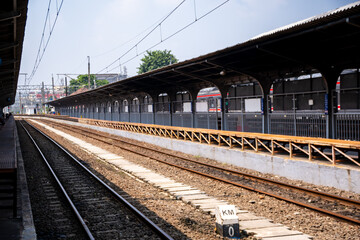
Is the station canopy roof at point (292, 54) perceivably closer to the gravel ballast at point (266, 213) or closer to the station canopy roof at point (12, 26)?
the gravel ballast at point (266, 213)

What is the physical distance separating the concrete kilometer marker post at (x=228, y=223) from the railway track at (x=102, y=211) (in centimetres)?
110

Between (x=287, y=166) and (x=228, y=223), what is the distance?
248 inches

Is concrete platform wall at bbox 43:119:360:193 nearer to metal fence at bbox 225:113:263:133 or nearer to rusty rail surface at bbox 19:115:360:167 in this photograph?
rusty rail surface at bbox 19:115:360:167

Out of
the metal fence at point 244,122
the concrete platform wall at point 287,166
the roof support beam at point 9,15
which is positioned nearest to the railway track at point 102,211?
the roof support beam at point 9,15

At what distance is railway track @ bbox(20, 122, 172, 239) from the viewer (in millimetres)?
7477

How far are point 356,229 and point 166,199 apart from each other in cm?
507

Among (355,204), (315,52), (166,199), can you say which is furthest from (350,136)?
(166,199)

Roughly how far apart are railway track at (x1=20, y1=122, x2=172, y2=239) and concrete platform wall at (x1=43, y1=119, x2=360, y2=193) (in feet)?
19.9

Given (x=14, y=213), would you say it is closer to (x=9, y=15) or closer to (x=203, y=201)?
(x=203, y=201)

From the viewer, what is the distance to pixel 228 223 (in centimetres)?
708

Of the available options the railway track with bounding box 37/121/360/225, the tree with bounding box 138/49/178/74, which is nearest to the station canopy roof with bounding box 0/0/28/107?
the railway track with bounding box 37/121/360/225

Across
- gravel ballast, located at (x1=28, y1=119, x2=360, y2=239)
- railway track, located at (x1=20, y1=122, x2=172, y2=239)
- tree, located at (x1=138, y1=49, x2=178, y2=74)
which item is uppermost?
tree, located at (x1=138, y1=49, x2=178, y2=74)

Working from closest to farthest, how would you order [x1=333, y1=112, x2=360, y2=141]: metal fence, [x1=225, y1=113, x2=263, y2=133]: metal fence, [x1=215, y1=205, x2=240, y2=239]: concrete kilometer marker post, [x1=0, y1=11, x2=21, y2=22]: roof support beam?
[x1=215, y1=205, x2=240, y2=239]: concrete kilometer marker post, [x1=0, y1=11, x2=21, y2=22]: roof support beam, [x1=333, y1=112, x2=360, y2=141]: metal fence, [x1=225, y1=113, x2=263, y2=133]: metal fence

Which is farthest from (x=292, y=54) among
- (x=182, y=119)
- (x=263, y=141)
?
(x=182, y=119)
